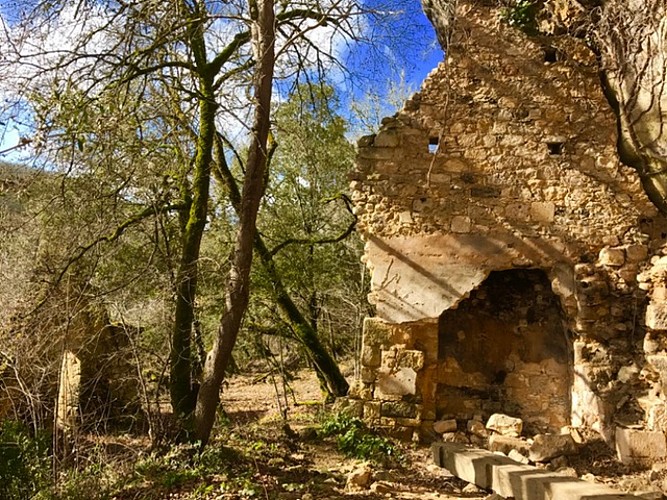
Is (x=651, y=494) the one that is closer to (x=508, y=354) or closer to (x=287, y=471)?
(x=508, y=354)

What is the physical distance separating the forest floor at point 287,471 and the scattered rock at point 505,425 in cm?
65

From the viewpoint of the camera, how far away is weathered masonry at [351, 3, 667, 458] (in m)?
6.29

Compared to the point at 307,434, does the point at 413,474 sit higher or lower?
lower

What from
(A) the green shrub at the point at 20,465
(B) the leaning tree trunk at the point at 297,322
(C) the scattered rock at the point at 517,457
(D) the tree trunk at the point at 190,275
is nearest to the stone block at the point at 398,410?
(C) the scattered rock at the point at 517,457

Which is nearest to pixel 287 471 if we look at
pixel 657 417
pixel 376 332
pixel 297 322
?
pixel 376 332

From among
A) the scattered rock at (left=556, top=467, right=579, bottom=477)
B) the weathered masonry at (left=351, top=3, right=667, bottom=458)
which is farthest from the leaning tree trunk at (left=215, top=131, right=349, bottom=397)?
the scattered rock at (left=556, top=467, right=579, bottom=477)

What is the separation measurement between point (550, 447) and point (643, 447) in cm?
88

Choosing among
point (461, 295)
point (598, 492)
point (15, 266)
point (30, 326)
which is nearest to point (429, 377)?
point (461, 295)

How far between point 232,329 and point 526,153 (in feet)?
12.8

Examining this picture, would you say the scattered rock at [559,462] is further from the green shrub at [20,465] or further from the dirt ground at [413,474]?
the green shrub at [20,465]

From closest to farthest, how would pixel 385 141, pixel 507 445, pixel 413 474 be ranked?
pixel 413 474, pixel 507 445, pixel 385 141

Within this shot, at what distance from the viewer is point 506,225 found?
650 centimetres

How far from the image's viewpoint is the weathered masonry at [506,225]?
629 cm

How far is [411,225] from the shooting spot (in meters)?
6.54
